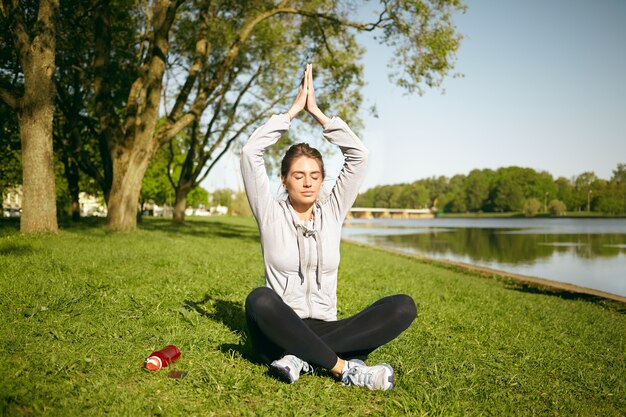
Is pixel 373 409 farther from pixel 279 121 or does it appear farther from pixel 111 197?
pixel 111 197

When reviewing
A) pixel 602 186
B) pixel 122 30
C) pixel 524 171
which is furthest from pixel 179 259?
pixel 524 171

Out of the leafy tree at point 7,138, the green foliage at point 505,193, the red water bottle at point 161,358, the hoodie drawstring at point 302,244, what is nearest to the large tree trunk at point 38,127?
the leafy tree at point 7,138

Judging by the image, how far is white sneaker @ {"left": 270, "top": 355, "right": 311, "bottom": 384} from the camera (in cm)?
323

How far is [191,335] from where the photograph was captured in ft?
13.7

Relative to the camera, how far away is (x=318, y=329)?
11.3ft

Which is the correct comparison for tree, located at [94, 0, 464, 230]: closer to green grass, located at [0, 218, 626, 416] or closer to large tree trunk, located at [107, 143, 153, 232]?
large tree trunk, located at [107, 143, 153, 232]

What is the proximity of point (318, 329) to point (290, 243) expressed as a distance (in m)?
0.65

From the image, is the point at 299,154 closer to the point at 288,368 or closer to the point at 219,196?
the point at 288,368

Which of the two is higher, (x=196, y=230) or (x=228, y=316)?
(x=196, y=230)

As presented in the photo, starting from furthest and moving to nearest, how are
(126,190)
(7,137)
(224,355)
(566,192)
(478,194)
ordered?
(478,194), (566,192), (7,137), (126,190), (224,355)

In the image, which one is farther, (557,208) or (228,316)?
(557,208)

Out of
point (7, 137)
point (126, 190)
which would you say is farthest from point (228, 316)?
point (7, 137)

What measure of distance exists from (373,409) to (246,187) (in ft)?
5.59

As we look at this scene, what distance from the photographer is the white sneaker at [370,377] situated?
10.9 feet
